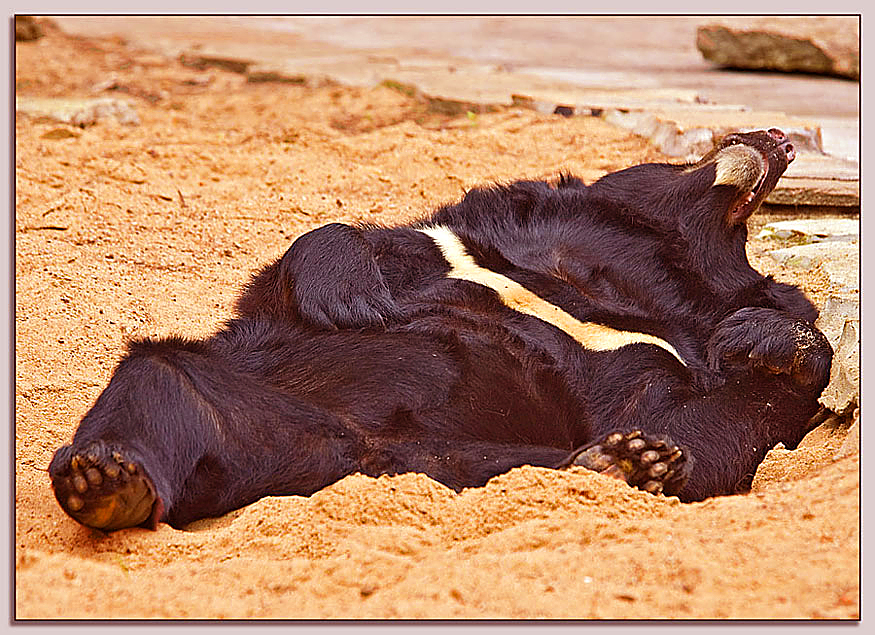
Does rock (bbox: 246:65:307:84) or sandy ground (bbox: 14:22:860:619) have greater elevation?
rock (bbox: 246:65:307:84)

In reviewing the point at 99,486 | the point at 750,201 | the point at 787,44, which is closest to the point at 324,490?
the point at 99,486

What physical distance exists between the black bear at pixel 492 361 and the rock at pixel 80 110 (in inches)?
161

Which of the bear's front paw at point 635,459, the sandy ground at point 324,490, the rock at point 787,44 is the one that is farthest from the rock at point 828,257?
the rock at point 787,44

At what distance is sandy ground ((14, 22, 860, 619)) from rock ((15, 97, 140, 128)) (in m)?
0.14

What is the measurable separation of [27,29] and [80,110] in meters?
3.89

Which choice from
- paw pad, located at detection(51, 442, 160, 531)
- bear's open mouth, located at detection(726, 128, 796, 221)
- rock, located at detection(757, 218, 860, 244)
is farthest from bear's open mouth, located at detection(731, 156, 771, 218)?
→ paw pad, located at detection(51, 442, 160, 531)

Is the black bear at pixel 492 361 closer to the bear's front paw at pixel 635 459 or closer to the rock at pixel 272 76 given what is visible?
the bear's front paw at pixel 635 459

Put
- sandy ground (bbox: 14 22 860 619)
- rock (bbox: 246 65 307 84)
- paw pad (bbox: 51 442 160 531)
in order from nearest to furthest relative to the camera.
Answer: sandy ground (bbox: 14 22 860 619), paw pad (bbox: 51 442 160 531), rock (bbox: 246 65 307 84)

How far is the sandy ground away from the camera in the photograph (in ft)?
7.47

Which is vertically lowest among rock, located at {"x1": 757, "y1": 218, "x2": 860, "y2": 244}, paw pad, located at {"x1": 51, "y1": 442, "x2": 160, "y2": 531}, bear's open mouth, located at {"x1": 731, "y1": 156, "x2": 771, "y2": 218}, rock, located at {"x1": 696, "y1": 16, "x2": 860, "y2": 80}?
paw pad, located at {"x1": 51, "y1": 442, "x2": 160, "y2": 531}

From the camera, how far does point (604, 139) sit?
22.1 feet

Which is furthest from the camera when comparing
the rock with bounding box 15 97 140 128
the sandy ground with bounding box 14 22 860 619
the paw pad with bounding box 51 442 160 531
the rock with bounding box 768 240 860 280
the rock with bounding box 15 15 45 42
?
the rock with bounding box 15 15 45 42

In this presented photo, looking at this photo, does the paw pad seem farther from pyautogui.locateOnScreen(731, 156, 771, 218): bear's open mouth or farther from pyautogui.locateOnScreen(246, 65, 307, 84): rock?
pyautogui.locateOnScreen(246, 65, 307, 84): rock

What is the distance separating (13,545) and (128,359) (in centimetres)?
62
